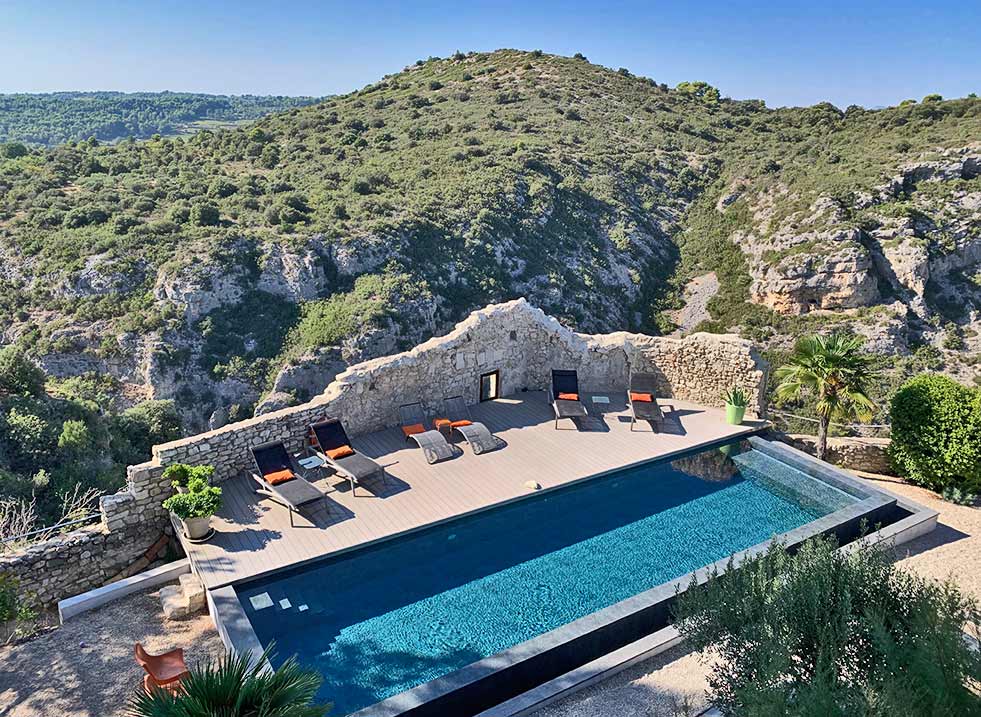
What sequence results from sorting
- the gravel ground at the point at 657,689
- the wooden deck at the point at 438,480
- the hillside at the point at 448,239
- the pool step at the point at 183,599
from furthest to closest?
1. the hillside at the point at 448,239
2. the wooden deck at the point at 438,480
3. the pool step at the point at 183,599
4. the gravel ground at the point at 657,689

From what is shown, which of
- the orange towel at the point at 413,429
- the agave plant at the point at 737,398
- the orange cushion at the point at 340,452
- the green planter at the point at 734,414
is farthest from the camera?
the agave plant at the point at 737,398

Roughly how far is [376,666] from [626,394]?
29.6ft

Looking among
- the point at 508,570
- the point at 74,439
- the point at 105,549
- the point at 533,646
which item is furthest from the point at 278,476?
the point at 74,439

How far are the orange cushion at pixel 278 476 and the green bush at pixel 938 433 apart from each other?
11.3 m

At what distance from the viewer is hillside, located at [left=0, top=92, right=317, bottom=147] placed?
4478 inches

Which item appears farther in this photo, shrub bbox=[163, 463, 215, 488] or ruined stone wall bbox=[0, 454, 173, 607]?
shrub bbox=[163, 463, 215, 488]

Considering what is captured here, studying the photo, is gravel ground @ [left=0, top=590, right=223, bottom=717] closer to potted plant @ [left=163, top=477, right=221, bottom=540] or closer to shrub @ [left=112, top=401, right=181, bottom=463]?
potted plant @ [left=163, top=477, right=221, bottom=540]

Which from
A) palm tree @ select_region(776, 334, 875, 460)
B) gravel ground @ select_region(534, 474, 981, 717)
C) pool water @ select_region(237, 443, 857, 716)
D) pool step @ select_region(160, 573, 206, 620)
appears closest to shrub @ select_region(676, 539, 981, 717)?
gravel ground @ select_region(534, 474, 981, 717)

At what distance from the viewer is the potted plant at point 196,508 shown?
9.09m

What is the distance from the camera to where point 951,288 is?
3195cm

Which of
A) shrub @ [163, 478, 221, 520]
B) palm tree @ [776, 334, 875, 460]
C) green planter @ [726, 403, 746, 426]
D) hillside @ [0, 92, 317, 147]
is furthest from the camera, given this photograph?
hillside @ [0, 92, 317, 147]

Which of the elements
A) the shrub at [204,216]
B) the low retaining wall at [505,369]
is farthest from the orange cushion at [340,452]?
the shrub at [204,216]

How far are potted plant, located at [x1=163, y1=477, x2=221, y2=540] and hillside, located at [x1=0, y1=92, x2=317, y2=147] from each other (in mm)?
113355

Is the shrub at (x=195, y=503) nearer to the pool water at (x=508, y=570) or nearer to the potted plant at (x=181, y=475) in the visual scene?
the potted plant at (x=181, y=475)
